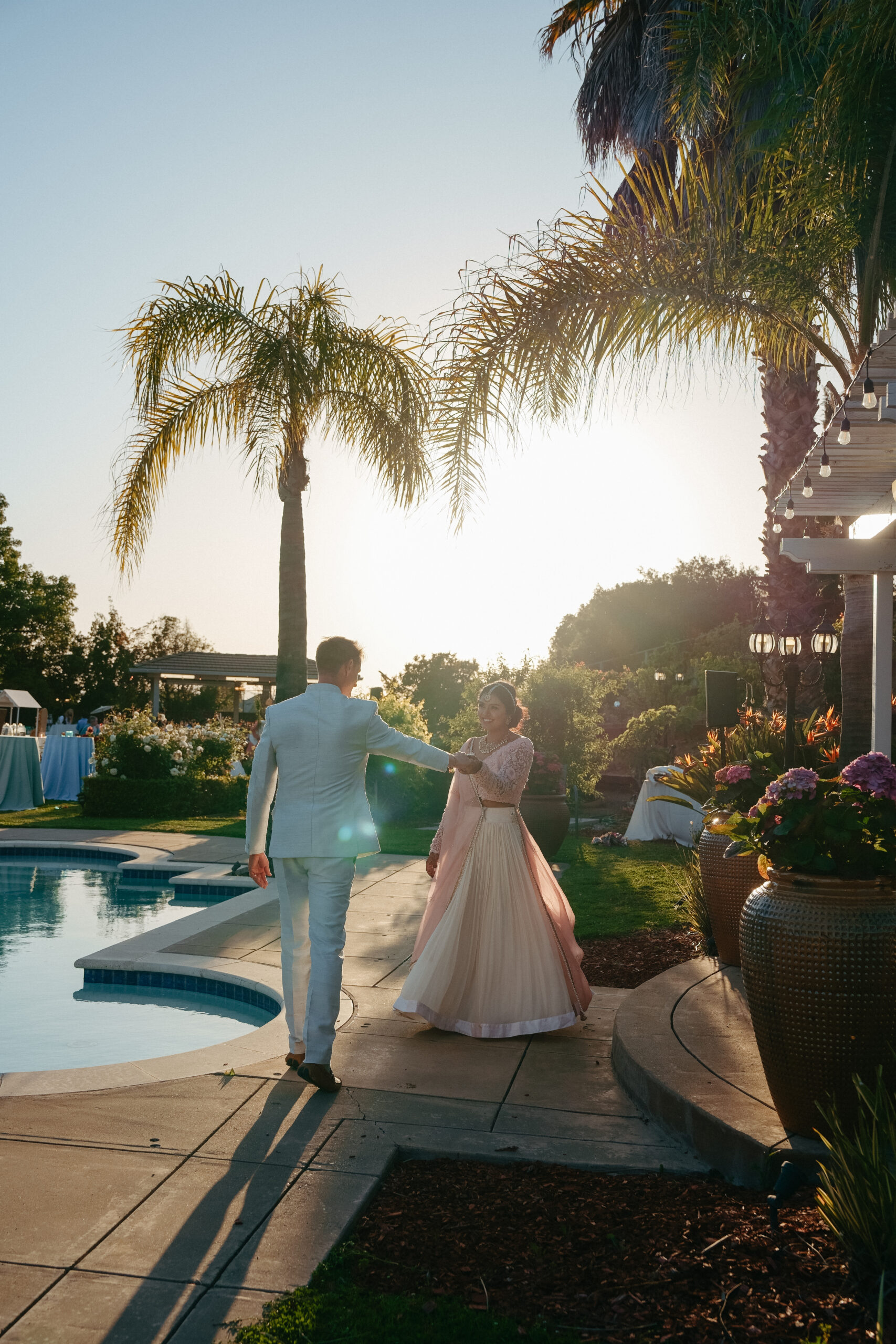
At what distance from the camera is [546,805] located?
11.4m

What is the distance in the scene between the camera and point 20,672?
1718 inches

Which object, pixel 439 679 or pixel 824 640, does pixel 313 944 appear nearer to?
pixel 824 640

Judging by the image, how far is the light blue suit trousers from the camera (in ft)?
13.7

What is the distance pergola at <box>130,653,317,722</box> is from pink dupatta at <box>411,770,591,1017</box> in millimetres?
23641

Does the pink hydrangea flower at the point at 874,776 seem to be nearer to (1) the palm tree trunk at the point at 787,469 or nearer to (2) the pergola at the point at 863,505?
(2) the pergola at the point at 863,505

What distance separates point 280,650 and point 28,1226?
8543 mm

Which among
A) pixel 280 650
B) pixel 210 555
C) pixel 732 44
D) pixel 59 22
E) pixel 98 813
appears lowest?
pixel 98 813

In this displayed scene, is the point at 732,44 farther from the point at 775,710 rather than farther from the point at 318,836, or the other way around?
the point at 775,710

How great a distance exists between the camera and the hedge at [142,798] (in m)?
16.5

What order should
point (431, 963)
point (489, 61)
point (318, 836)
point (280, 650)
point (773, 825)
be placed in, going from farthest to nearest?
point (280, 650)
point (489, 61)
point (431, 963)
point (318, 836)
point (773, 825)

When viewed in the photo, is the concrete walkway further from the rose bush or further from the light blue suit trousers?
the rose bush

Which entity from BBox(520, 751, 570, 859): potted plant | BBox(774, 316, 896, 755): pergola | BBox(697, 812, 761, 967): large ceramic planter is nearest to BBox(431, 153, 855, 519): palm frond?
BBox(774, 316, 896, 755): pergola

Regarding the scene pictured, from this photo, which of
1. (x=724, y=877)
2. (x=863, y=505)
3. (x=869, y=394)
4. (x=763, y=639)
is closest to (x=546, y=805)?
(x=763, y=639)

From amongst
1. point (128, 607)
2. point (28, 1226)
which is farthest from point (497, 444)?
point (128, 607)
